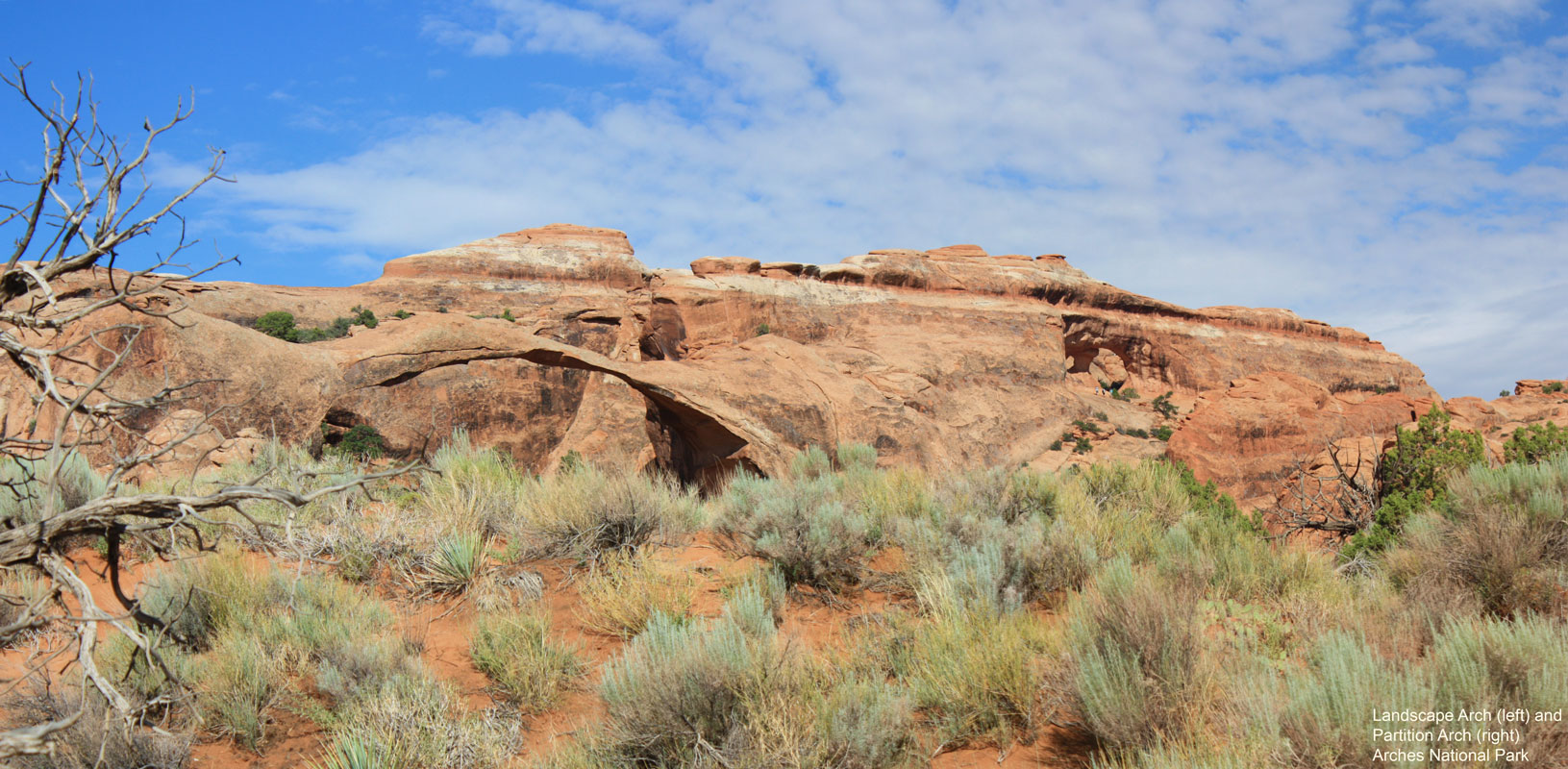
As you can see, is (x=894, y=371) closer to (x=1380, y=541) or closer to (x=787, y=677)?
(x=1380, y=541)

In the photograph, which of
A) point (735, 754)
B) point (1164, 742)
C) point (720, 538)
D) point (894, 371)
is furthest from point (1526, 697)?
point (894, 371)

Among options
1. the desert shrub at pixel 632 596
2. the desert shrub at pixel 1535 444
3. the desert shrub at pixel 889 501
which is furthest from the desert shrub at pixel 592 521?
the desert shrub at pixel 1535 444

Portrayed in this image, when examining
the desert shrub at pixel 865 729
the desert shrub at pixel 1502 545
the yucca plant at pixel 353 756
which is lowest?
the yucca plant at pixel 353 756

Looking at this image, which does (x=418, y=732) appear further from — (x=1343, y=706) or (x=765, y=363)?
(x=765, y=363)

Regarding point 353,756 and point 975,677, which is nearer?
point 353,756

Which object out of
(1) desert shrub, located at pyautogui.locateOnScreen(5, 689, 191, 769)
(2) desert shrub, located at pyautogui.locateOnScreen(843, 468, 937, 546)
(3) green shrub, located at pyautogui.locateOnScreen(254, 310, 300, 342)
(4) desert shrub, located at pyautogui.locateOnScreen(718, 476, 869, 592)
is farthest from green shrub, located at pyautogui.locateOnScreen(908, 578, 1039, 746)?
(3) green shrub, located at pyautogui.locateOnScreen(254, 310, 300, 342)

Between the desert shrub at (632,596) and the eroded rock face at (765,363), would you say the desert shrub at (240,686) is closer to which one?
the desert shrub at (632,596)

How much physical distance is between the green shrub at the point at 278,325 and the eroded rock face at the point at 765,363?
1505mm

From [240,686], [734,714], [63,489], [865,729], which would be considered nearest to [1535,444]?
[865,729]

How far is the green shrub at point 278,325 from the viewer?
30.0m

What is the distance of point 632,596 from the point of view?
5.25m

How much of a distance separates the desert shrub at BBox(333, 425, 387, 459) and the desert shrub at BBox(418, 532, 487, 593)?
5.91 meters

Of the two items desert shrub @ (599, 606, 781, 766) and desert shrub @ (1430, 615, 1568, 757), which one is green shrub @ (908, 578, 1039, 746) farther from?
desert shrub @ (1430, 615, 1568, 757)

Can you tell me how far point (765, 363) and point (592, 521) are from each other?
28.7 ft
